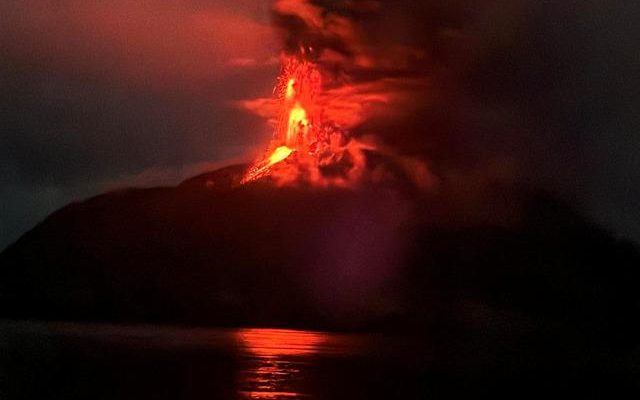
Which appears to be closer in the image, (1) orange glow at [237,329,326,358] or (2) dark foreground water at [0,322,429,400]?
(2) dark foreground water at [0,322,429,400]

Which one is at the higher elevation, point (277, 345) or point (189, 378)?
point (277, 345)

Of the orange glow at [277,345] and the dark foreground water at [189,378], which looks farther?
the orange glow at [277,345]

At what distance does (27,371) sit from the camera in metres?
46.4

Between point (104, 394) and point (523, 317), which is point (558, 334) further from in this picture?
point (104, 394)

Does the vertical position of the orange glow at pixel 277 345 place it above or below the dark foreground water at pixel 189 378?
above

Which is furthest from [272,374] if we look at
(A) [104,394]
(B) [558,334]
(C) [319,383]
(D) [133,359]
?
(B) [558,334]

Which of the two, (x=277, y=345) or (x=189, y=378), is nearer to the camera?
(x=189, y=378)

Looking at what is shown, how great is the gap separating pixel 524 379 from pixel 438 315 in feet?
412

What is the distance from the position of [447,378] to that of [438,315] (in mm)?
130162

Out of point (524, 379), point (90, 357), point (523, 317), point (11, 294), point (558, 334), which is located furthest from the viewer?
point (11, 294)

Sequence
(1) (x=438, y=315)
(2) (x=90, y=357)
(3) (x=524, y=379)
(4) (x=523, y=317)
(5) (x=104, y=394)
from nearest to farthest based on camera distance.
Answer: (5) (x=104, y=394) → (3) (x=524, y=379) → (2) (x=90, y=357) → (4) (x=523, y=317) → (1) (x=438, y=315)

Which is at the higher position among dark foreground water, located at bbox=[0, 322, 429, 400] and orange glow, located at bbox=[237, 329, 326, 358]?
orange glow, located at bbox=[237, 329, 326, 358]

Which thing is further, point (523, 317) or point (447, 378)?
point (523, 317)

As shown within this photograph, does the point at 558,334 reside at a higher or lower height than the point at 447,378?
higher
